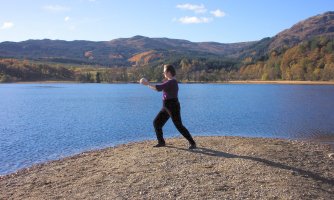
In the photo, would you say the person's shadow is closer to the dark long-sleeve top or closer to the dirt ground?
the dirt ground

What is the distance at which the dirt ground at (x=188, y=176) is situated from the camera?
10.8 m

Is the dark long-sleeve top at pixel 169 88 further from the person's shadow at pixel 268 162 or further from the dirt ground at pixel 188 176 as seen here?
the person's shadow at pixel 268 162

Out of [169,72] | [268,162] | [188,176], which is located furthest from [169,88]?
[268,162]

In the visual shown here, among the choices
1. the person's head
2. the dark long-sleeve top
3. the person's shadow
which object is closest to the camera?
the person's shadow

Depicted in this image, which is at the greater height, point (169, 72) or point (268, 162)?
point (169, 72)

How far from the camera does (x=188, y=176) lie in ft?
39.7

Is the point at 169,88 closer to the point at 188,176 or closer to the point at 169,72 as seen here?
the point at 169,72

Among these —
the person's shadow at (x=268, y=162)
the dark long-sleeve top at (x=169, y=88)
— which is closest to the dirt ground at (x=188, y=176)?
the person's shadow at (x=268, y=162)

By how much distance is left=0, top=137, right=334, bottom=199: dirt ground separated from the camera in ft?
35.4

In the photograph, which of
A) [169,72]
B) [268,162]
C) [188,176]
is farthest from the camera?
[169,72]

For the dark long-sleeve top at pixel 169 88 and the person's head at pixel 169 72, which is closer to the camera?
the dark long-sleeve top at pixel 169 88

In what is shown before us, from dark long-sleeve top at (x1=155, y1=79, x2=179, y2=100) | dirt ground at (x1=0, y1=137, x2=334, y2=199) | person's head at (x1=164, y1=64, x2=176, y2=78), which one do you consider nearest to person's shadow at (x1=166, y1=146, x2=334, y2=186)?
dirt ground at (x1=0, y1=137, x2=334, y2=199)

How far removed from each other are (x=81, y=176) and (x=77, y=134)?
18.2m

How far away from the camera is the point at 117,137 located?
29.2 m
